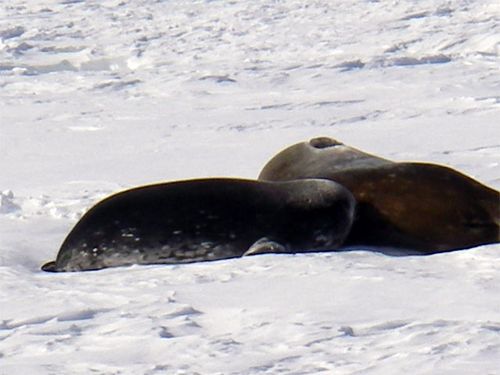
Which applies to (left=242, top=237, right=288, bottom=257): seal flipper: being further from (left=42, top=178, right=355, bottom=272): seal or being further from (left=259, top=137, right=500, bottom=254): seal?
(left=259, top=137, right=500, bottom=254): seal

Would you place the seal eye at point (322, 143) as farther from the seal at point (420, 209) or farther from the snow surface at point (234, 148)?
the snow surface at point (234, 148)

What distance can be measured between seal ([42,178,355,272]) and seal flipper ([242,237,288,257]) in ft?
0.04

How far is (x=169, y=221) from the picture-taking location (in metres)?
4.22

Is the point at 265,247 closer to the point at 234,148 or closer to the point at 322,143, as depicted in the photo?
the point at 322,143

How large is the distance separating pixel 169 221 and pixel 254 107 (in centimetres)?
354

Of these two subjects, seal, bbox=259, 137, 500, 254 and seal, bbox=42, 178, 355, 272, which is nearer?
seal, bbox=42, 178, 355, 272

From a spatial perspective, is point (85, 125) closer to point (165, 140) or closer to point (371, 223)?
point (165, 140)

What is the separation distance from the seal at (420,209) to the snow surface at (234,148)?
52cm

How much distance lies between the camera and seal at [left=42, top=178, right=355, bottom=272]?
4195mm

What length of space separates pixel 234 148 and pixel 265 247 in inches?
96.0

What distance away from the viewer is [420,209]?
4.41 m

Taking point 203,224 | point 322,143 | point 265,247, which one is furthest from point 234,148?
point 265,247

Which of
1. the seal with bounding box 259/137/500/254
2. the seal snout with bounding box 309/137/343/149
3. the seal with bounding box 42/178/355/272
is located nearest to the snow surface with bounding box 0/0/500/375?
the seal with bounding box 42/178/355/272

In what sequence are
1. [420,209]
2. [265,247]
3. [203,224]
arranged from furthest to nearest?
[420,209] < [203,224] < [265,247]
